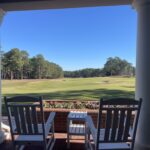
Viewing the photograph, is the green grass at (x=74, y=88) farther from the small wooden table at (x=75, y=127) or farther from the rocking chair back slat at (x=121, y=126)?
the rocking chair back slat at (x=121, y=126)

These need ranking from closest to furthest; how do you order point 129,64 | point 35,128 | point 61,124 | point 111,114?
point 111,114, point 35,128, point 61,124, point 129,64

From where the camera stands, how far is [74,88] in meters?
10.8

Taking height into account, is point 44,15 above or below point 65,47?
above

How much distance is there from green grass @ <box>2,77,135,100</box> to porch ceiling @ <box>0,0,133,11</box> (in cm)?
576

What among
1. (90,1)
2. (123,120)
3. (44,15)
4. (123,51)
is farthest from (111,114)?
(44,15)

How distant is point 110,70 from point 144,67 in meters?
5.52

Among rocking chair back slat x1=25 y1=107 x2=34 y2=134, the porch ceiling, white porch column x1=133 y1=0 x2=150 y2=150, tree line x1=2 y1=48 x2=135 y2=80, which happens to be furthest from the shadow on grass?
rocking chair back slat x1=25 y1=107 x2=34 y2=134

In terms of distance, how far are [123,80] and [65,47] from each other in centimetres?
443

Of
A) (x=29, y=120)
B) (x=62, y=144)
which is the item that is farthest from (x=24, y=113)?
(x=62, y=144)

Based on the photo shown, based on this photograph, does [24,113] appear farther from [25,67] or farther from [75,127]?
[25,67]

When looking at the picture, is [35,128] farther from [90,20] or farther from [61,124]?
[90,20]

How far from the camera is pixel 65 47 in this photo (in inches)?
513

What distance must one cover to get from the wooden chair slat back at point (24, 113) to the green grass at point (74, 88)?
21.5 feet

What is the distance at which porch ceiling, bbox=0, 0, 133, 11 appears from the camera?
371 cm
